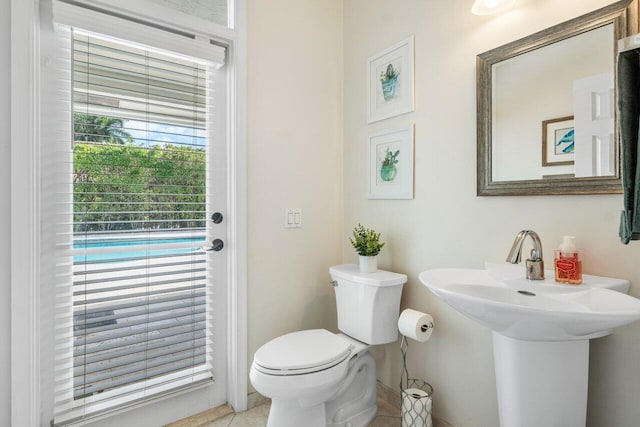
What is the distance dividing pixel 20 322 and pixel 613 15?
93.6 inches

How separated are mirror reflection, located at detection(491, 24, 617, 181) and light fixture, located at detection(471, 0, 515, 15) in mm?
200

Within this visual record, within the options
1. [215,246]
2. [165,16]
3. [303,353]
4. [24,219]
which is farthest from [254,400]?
[165,16]

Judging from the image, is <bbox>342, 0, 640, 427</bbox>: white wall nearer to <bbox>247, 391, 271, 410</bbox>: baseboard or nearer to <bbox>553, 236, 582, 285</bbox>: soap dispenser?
<bbox>553, 236, 582, 285</bbox>: soap dispenser

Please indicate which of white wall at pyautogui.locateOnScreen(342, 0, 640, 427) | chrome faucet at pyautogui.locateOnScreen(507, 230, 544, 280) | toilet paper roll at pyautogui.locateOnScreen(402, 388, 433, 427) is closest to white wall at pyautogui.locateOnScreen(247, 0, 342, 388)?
white wall at pyautogui.locateOnScreen(342, 0, 640, 427)

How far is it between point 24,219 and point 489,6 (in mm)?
2031

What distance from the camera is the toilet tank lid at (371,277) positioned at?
5.40ft

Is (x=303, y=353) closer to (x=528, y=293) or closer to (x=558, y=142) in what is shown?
(x=528, y=293)

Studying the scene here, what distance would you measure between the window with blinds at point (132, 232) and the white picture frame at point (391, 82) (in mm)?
926

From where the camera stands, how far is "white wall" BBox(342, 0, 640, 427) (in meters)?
1.10

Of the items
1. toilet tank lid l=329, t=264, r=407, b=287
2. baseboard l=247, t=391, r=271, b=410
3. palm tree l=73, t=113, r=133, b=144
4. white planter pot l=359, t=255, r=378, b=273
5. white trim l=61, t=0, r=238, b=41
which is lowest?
baseboard l=247, t=391, r=271, b=410

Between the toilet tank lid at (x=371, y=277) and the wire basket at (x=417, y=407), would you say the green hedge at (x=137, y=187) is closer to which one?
the toilet tank lid at (x=371, y=277)

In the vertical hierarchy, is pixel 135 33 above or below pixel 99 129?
above

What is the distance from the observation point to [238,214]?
1834 mm

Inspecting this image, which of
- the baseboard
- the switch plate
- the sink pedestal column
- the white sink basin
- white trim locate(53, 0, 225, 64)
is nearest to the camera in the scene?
the white sink basin
